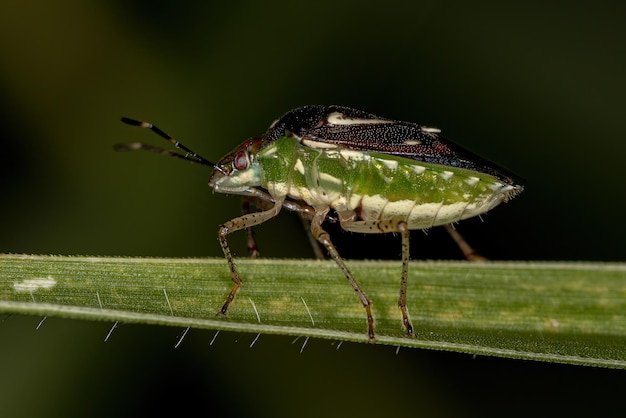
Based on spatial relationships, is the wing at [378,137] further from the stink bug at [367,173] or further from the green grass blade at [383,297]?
the green grass blade at [383,297]

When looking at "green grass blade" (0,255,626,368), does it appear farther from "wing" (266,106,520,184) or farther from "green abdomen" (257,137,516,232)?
"wing" (266,106,520,184)

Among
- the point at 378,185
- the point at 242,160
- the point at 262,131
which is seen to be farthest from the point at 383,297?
the point at 262,131

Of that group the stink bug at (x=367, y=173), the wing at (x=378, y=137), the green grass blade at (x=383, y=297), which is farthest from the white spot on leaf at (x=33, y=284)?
the wing at (x=378, y=137)

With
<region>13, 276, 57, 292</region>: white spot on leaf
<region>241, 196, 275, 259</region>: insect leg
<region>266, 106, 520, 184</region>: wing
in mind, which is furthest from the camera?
<region>241, 196, 275, 259</region>: insect leg

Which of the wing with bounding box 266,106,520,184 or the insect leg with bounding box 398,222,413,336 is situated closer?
the insect leg with bounding box 398,222,413,336

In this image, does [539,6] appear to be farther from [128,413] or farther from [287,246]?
[128,413]

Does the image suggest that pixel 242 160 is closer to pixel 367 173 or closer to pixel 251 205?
pixel 251 205

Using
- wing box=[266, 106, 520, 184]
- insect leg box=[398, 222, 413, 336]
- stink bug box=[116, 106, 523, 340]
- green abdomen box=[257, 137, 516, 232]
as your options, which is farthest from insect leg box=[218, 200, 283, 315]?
insect leg box=[398, 222, 413, 336]

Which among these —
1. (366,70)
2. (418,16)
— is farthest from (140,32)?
(418,16)
